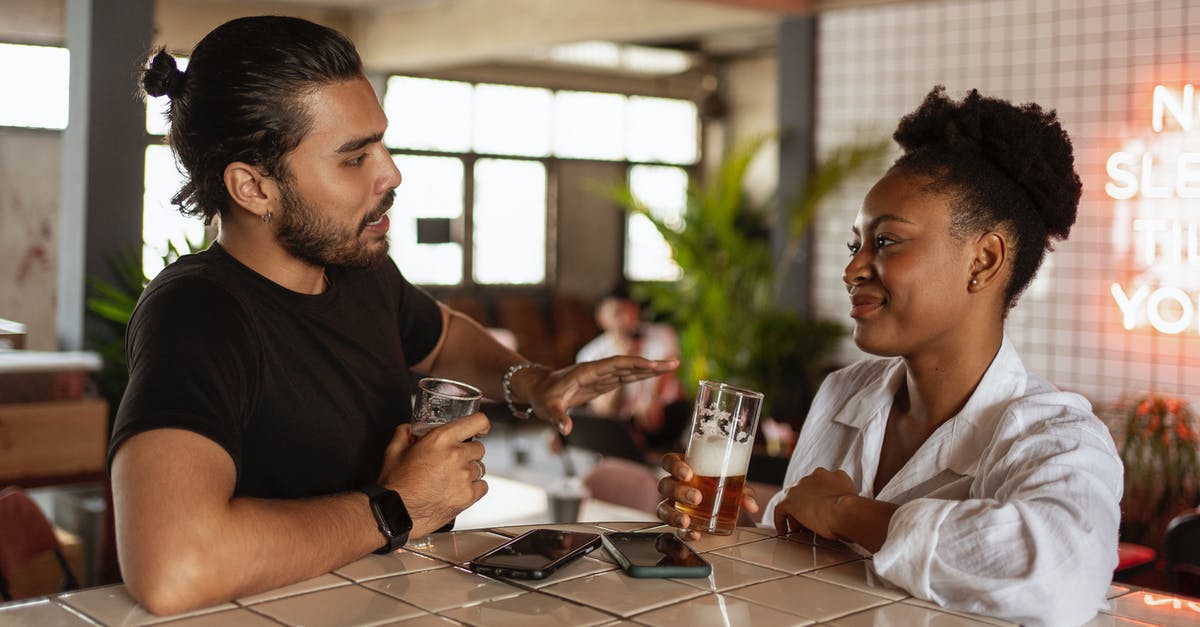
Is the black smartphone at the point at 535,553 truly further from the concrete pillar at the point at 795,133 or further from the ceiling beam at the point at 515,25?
the concrete pillar at the point at 795,133

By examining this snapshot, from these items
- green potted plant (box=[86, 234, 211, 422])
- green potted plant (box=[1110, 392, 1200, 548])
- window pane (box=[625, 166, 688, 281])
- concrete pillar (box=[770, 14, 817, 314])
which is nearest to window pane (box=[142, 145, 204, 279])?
green potted plant (box=[86, 234, 211, 422])

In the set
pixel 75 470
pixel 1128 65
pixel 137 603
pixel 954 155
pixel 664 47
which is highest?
pixel 664 47

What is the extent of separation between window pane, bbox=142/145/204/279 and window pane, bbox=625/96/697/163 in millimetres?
5548

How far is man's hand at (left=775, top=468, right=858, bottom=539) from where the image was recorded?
5.26 feet

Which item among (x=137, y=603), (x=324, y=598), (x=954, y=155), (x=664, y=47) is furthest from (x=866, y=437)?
(x=664, y=47)

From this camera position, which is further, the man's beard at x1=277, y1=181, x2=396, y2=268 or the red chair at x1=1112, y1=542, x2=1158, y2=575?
the red chair at x1=1112, y1=542, x2=1158, y2=575

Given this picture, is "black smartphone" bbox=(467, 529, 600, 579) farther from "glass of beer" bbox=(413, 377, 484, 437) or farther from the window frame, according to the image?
the window frame

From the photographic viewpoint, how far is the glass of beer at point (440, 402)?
1.55 m

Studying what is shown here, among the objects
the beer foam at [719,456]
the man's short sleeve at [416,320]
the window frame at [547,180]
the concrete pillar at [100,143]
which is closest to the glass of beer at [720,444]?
the beer foam at [719,456]

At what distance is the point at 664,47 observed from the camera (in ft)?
39.2

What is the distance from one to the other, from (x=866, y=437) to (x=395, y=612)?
0.91m

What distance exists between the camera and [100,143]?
4.27 m

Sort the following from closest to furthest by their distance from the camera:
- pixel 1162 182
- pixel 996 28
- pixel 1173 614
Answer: pixel 1173 614
pixel 1162 182
pixel 996 28

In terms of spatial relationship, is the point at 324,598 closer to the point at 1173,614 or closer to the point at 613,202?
the point at 1173,614
